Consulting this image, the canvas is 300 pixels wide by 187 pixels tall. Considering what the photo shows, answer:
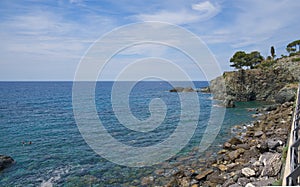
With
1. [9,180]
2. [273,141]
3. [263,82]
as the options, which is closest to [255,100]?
[263,82]

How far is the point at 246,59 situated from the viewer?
66.3m

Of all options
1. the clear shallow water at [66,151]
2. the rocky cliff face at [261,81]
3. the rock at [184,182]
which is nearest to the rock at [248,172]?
the rock at [184,182]

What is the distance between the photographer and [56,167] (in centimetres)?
1606

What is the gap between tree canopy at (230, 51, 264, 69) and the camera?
66.1 m

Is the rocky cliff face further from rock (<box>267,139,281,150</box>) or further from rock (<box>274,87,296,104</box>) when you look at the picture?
rock (<box>267,139,281,150</box>)

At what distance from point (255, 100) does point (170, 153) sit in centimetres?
3945

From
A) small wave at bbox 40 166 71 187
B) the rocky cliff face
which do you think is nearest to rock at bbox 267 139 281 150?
small wave at bbox 40 166 71 187

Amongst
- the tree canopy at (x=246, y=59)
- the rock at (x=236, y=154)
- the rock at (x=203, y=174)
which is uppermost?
the tree canopy at (x=246, y=59)

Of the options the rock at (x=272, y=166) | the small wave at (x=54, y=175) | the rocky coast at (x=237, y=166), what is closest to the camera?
the rock at (x=272, y=166)

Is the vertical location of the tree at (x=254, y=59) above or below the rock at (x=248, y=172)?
above

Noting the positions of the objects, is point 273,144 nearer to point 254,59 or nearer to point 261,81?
point 261,81

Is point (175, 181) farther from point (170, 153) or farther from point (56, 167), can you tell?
point (56, 167)

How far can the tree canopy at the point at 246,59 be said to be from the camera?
66062 millimetres

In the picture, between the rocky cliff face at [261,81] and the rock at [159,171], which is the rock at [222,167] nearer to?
the rock at [159,171]
